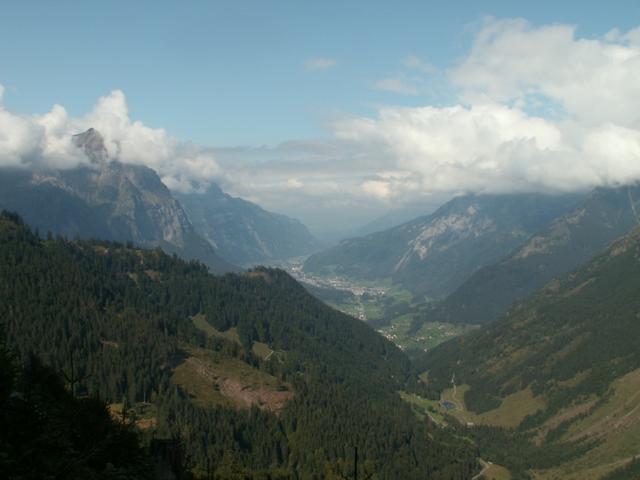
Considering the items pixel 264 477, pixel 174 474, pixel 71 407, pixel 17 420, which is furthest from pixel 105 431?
pixel 264 477

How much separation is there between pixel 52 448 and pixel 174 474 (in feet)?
78.3

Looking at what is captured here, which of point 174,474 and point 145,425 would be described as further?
point 145,425

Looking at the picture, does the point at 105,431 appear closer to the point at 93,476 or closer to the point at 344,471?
Result: the point at 93,476

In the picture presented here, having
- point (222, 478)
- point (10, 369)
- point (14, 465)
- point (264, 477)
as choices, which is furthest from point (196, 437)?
point (14, 465)

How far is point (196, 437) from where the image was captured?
198875 millimetres

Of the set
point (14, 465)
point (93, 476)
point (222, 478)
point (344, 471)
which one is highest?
point (14, 465)

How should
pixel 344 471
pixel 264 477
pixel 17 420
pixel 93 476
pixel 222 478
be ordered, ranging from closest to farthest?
pixel 93 476, pixel 17 420, pixel 222 478, pixel 264 477, pixel 344 471

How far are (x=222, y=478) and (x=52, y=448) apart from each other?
95.2m

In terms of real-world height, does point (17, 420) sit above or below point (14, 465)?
below

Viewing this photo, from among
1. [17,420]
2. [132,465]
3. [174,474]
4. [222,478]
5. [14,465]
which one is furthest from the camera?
[222,478]

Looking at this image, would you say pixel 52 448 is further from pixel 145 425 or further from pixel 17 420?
pixel 145 425

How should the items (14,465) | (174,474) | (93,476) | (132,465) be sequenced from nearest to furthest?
(14,465) → (93,476) → (132,465) → (174,474)

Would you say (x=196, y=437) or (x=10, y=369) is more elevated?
(x=10, y=369)

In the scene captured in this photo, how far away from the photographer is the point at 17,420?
131ft
